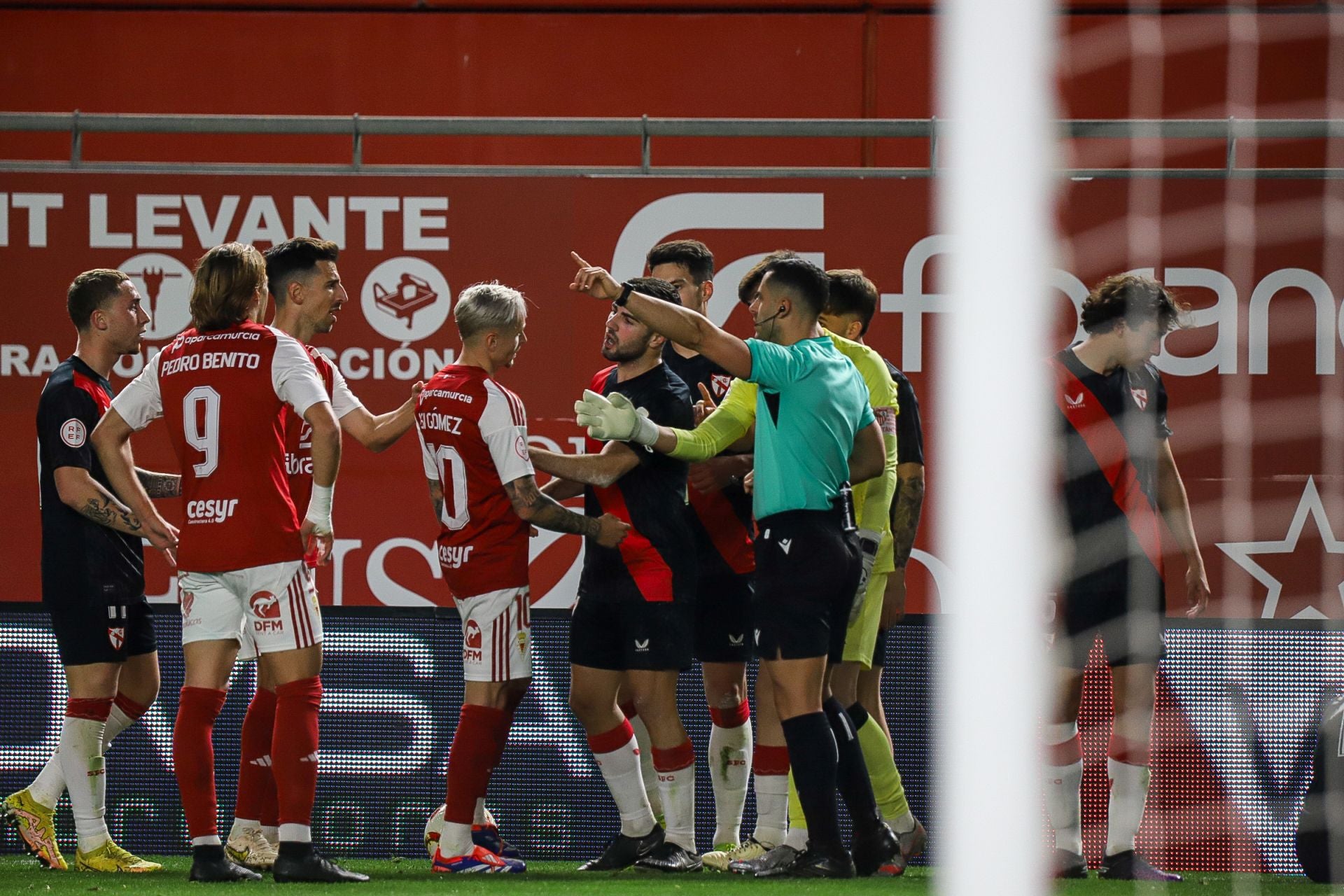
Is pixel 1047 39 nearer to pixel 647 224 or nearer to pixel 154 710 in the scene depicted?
pixel 154 710

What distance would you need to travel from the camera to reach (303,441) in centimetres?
482

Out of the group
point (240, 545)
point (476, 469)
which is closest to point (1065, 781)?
point (476, 469)

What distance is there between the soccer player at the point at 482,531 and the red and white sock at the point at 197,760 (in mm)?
684

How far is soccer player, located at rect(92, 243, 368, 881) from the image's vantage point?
4.20 meters

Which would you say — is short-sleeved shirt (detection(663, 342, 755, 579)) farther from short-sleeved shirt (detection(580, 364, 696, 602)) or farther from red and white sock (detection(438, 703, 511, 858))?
red and white sock (detection(438, 703, 511, 858))

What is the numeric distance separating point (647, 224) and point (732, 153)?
2.87 m

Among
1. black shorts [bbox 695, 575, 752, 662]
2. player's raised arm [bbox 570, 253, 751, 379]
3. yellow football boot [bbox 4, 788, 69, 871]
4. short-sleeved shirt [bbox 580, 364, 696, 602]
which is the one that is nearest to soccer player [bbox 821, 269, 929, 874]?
black shorts [bbox 695, 575, 752, 662]

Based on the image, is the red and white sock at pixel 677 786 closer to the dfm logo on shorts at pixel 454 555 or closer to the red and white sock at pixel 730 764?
the red and white sock at pixel 730 764

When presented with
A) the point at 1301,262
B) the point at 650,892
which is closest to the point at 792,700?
the point at 650,892

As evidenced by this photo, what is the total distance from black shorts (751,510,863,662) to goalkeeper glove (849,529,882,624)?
0.49 ft

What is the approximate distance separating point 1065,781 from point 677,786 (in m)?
1.21

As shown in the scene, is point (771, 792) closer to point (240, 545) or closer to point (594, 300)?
point (240, 545)

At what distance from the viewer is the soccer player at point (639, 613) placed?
4594 mm

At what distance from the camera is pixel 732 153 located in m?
9.92
